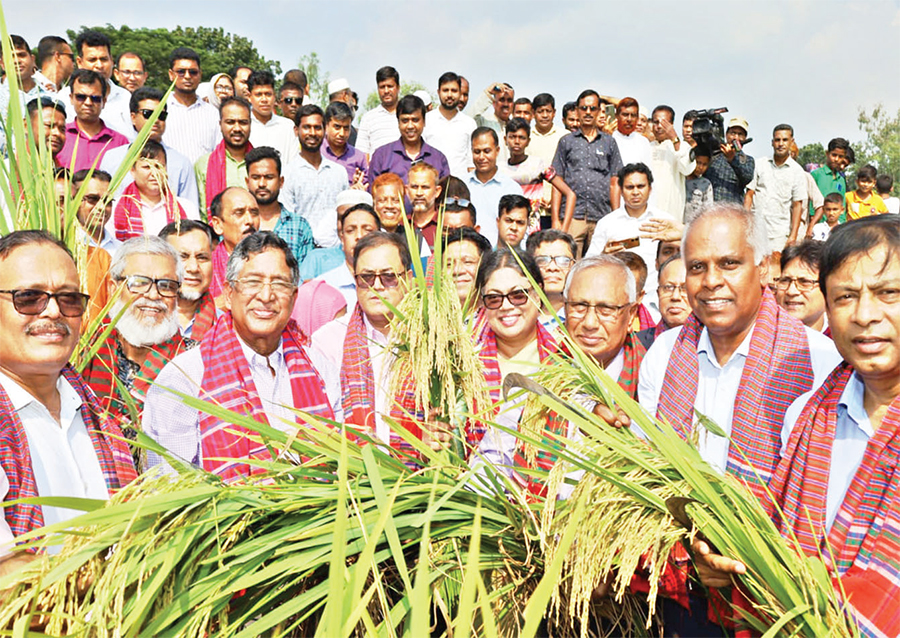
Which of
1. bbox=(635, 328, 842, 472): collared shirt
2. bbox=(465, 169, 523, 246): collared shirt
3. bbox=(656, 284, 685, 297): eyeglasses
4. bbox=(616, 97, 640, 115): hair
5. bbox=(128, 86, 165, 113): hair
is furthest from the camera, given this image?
bbox=(616, 97, 640, 115): hair

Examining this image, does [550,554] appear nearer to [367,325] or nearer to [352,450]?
[352,450]

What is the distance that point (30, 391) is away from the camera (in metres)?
→ 2.74

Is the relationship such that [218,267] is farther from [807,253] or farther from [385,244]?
[807,253]

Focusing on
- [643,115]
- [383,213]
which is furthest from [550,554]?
[643,115]

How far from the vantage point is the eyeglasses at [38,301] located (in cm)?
265

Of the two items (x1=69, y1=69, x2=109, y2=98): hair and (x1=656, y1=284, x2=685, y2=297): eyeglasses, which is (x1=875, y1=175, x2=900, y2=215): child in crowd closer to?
(x1=656, y1=284, x2=685, y2=297): eyeglasses

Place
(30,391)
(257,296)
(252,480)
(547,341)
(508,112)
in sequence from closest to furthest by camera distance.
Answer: (252,480) → (30,391) → (257,296) → (547,341) → (508,112)

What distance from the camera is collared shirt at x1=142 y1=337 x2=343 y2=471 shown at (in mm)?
3377

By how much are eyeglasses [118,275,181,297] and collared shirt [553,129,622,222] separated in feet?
19.3

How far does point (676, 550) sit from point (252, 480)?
1129 mm

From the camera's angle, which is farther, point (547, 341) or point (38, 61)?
point (38, 61)

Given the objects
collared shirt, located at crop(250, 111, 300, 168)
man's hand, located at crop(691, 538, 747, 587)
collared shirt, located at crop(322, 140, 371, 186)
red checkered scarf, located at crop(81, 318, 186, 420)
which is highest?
collared shirt, located at crop(250, 111, 300, 168)

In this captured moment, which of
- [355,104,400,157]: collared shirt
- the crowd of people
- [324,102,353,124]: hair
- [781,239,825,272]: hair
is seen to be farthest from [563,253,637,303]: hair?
[355,104,400,157]: collared shirt

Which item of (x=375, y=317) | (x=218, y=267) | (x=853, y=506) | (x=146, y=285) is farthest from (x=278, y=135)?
(x=853, y=506)
